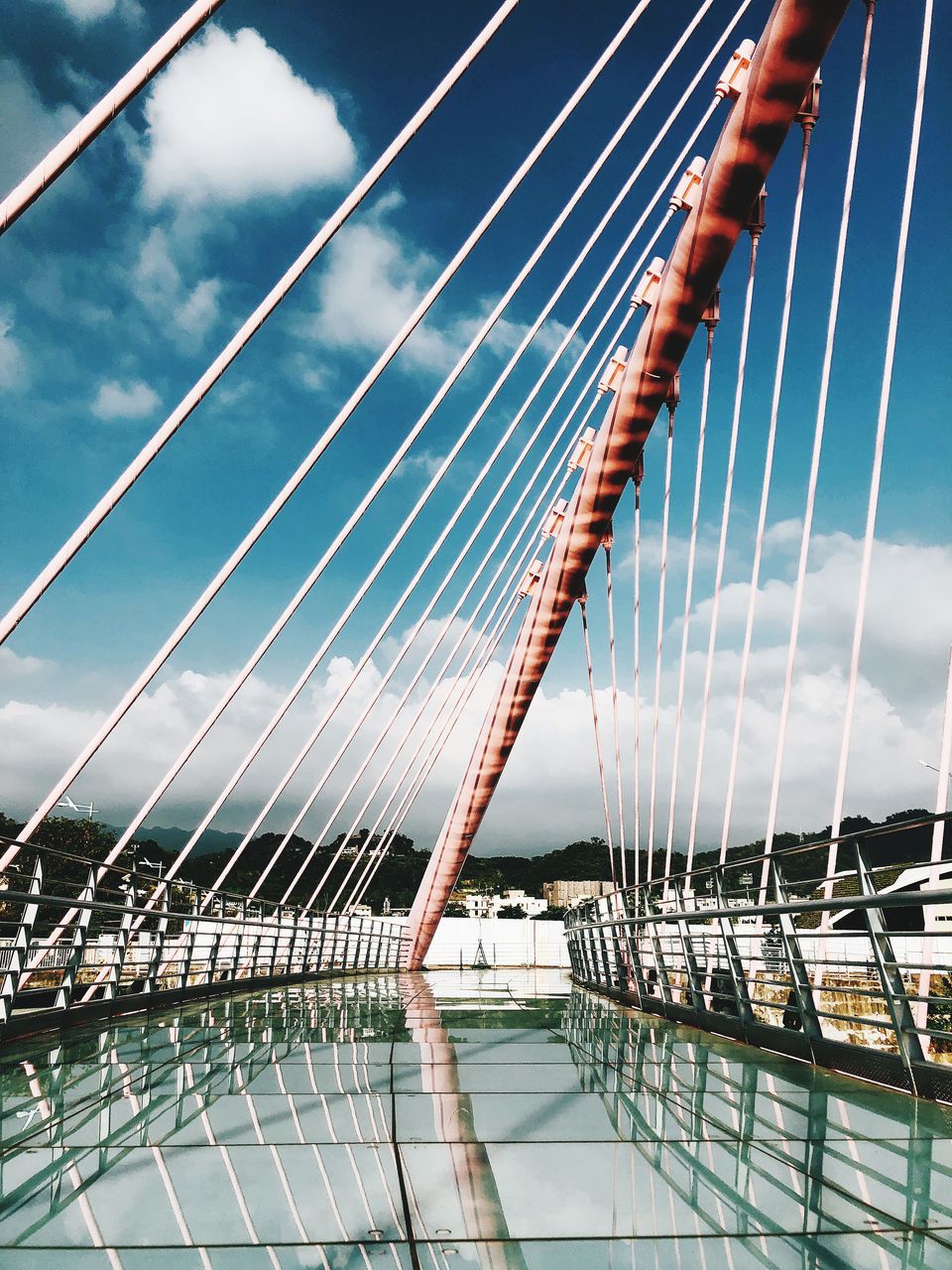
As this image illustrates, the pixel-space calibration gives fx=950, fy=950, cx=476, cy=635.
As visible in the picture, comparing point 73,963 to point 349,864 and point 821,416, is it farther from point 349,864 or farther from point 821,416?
point 349,864

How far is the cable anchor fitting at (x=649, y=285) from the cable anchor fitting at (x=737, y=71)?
1.87 metres

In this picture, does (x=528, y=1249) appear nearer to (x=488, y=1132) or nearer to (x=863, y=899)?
(x=488, y=1132)

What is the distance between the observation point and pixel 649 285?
11.2 m

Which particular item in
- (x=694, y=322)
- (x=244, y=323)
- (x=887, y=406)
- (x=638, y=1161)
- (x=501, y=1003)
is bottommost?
(x=638, y=1161)

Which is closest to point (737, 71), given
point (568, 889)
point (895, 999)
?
point (895, 999)

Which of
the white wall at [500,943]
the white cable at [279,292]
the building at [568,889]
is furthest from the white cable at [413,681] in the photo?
the building at [568,889]

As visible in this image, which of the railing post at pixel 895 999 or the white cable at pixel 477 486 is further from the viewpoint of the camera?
the white cable at pixel 477 486

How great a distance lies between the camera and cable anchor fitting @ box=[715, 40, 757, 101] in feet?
30.9

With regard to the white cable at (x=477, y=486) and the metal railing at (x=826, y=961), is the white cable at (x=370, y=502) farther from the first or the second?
the metal railing at (x=826, y=961)

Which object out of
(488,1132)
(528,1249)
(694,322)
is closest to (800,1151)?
(488,1132)

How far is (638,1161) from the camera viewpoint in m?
2.82

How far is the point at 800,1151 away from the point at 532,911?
204 feet

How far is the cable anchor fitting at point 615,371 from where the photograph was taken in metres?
12.5

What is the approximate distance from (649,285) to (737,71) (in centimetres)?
234
